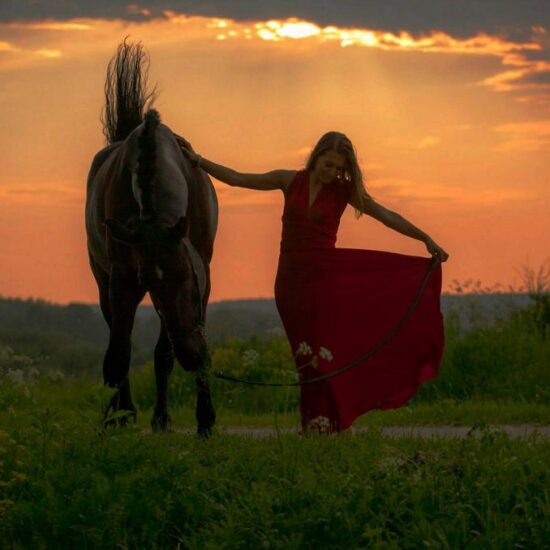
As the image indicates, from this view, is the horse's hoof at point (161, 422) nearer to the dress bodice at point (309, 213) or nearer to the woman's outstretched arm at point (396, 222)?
the dress bodice at point (309, 213)

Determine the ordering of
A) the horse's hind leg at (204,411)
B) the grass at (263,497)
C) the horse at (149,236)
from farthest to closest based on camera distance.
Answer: the horse's hind leg at (204,411)
the horse at (149,236)
the grass at (263,497)

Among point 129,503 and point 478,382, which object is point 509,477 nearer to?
point 129,503

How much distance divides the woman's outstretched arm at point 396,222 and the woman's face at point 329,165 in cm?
42

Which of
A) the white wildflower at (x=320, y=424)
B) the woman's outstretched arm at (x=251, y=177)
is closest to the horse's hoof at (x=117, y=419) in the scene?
the white wildflower at (x=320, y=424)

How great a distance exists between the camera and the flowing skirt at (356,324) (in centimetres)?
887

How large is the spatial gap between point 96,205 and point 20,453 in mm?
3241

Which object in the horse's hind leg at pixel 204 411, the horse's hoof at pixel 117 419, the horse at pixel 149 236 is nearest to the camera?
the horse's hoof at pixel 117 419

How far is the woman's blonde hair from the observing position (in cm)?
866

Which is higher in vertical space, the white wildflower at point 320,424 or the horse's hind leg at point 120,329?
the horse's hind leg at point 120,329

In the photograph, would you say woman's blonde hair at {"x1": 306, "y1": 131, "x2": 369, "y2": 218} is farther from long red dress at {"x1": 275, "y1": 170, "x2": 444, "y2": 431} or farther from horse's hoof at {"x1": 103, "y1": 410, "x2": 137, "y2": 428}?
horse's hoof at {"x1": 103, "y1": 410, "x2": 137, "y2": 428}

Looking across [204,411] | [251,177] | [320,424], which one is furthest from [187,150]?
[320,424]

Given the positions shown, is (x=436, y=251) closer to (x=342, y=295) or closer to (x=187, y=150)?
(x=342, y=295)

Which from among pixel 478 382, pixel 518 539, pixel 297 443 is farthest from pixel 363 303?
pixel 478 382

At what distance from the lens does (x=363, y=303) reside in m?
9.10
